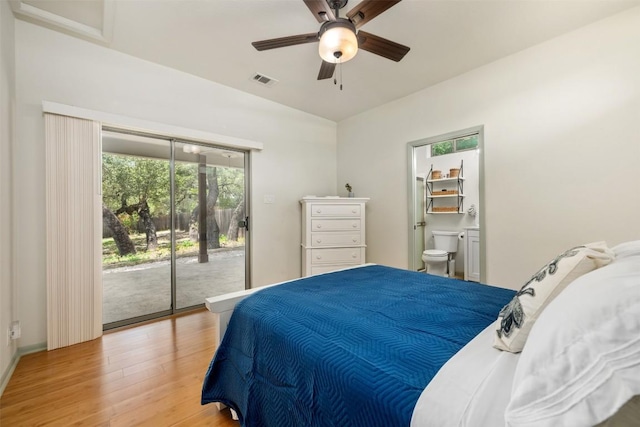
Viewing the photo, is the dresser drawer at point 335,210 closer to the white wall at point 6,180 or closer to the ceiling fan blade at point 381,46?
the ceiling fan blade at point 381,46

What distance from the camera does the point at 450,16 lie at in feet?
6.71

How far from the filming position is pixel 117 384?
1.72 meters

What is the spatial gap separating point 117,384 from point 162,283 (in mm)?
1358

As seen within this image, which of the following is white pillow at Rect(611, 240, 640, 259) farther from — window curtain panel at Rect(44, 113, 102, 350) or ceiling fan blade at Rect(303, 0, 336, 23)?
window curtain panel at Rect(44, 113, 102, 350)

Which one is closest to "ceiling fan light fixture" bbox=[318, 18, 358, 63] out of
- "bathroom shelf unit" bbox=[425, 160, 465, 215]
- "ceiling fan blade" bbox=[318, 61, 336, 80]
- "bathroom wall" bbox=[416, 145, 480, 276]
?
"ceiling fan blade" bbox=[318, 61, 336, 80]

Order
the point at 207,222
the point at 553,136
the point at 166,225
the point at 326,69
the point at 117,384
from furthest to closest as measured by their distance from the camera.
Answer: the point at 207,222
the point at 166,225
the point at 553,136
the point at 326,69
the point at 117,384

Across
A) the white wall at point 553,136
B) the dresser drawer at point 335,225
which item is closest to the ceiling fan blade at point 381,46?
the white wall at point 553,136

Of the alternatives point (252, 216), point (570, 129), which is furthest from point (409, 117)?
point (252, 216)

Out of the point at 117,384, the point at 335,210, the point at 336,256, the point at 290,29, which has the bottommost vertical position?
the point at 117,384

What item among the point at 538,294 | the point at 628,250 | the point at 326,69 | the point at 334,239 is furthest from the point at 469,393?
the point at 334,239

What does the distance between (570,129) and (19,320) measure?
486 centimetres

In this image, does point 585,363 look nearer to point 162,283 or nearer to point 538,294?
point 538,294

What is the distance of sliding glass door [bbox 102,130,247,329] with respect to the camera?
268 centimetres

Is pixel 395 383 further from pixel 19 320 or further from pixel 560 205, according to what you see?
pixel 19 320
